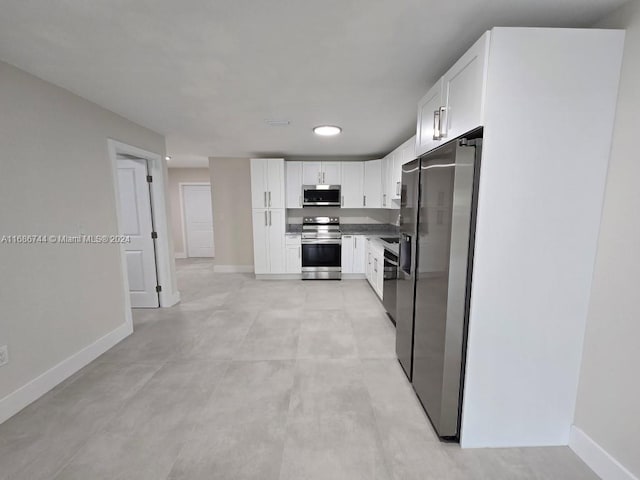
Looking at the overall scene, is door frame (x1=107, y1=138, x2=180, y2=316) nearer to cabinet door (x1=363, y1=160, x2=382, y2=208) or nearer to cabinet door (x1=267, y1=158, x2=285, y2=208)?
cabinet door (x1=267, y1=158, x2=285, y2=208)

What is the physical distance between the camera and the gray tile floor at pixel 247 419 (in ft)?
4.78

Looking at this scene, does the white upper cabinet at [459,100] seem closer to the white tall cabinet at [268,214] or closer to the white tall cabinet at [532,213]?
the white tall cabinet at [532,213]

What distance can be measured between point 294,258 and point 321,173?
1.67 m

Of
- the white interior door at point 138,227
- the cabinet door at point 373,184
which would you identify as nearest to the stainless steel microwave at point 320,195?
the cabinet door at point 373,184

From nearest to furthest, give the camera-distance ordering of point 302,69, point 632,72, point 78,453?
point 632,72, point 78,453, point 302,69

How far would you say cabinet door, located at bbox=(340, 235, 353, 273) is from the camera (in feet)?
16.2

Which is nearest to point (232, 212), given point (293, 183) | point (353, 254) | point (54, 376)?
point (293, 183)

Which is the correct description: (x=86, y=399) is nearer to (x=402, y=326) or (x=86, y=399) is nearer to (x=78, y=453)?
(x=78, y=453)

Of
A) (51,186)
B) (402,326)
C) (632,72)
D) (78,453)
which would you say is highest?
(632,72)

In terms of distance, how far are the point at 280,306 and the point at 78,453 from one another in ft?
7.92

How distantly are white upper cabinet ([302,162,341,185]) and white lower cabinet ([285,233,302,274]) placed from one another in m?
1.07

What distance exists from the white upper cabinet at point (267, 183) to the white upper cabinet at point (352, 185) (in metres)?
1.15

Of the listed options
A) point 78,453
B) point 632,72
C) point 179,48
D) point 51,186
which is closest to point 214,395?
point 78,453

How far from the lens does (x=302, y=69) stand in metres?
1.86
